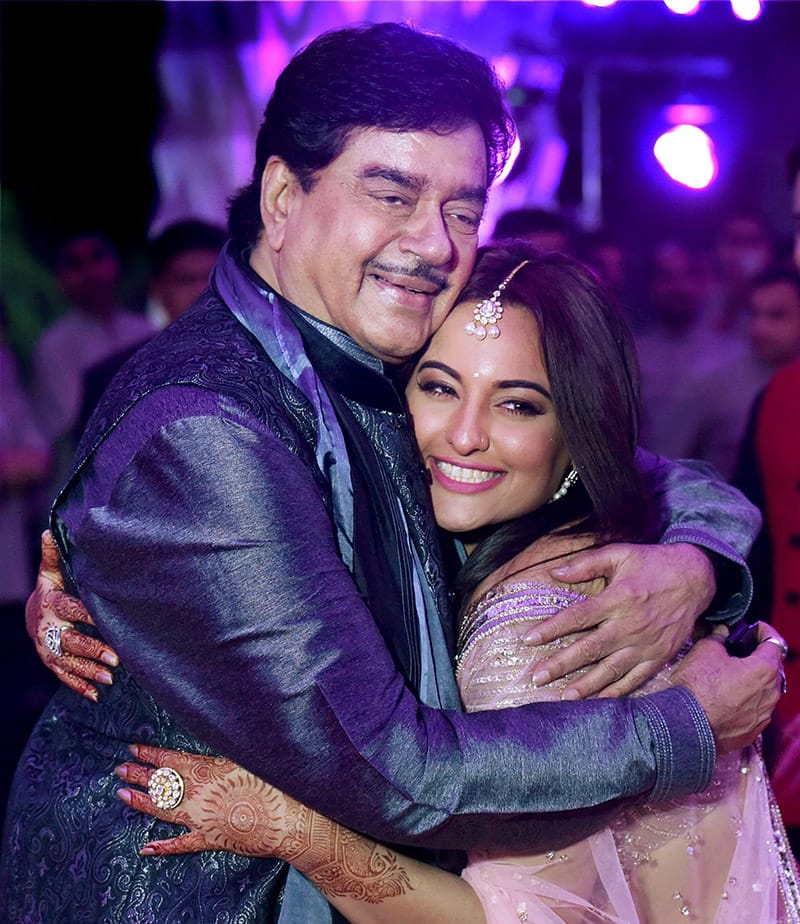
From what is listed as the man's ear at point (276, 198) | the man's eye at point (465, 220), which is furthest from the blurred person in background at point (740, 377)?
the man's ear at point (276, 198)

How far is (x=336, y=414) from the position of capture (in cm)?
195

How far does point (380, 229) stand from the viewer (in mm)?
2018

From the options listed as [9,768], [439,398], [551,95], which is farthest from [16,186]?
[439,398]

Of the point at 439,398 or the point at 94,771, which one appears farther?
the point at 439,398

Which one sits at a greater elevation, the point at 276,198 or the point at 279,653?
the point at 276,198

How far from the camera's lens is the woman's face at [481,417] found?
231 centimetres

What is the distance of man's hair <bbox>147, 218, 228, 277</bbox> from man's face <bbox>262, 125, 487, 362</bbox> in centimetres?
288

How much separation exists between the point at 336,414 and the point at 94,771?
666 millimetres

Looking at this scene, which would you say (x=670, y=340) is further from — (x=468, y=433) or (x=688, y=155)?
(x=468, y=433)

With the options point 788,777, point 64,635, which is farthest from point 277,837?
point 788,777

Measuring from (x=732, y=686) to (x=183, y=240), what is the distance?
11.4 feet

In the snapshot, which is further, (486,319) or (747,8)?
(747,8)

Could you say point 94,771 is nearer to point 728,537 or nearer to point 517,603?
point 517,603

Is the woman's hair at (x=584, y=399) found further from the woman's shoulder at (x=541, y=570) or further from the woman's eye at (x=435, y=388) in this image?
the woman's eye at (x=435, y=388)
